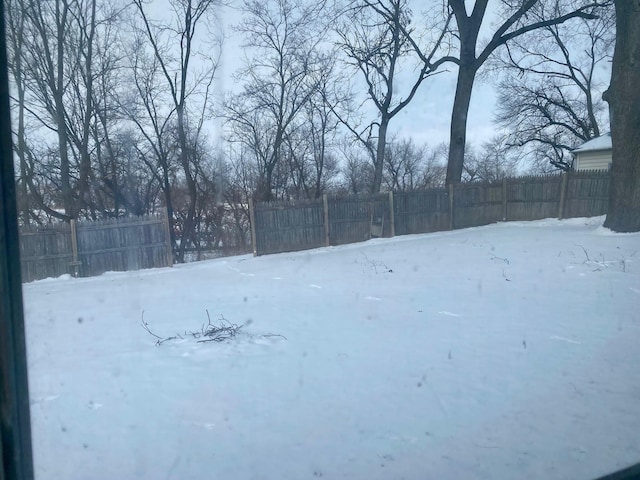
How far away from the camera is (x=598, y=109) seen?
37031mm

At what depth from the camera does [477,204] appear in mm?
20672

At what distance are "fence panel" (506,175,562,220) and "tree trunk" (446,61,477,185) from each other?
1.98 meters

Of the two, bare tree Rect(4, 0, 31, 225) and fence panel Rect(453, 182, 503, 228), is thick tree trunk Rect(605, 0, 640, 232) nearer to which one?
fence panel Rect(453, 182, 503, 228)

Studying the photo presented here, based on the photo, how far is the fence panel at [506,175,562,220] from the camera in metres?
20.3

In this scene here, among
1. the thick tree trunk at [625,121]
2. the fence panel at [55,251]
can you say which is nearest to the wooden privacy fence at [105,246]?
the fence panel at [55,251]

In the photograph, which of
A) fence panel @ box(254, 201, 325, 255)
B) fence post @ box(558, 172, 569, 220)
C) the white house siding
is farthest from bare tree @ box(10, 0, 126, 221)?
the white house siding

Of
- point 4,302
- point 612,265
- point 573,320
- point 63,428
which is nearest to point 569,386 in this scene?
point 573,320

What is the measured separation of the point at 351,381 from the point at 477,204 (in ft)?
55.0

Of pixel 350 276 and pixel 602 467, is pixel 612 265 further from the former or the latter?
pixel 602 467

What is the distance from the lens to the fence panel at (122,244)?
45.6 feet

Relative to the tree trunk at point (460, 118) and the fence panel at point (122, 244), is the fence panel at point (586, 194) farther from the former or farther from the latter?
the fence panel at point (122, 244)

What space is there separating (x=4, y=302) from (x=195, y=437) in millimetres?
2165

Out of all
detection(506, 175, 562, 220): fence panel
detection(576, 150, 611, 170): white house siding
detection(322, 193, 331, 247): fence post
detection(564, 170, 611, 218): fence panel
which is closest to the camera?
detection(322, 193, 331, 247): fence post

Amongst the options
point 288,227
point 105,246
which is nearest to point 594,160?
point 288,227
